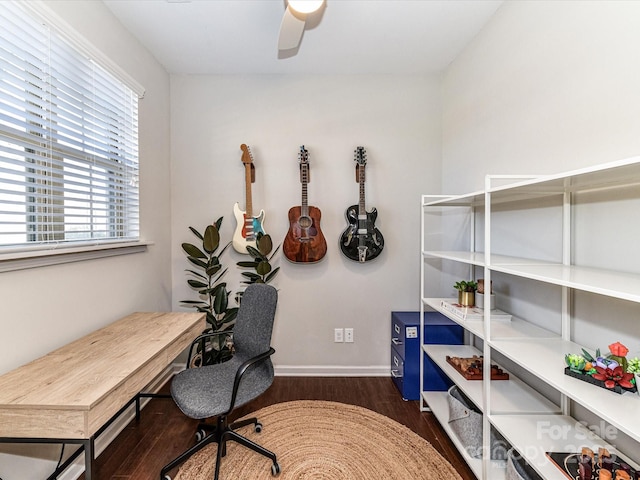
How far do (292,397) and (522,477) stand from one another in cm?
155

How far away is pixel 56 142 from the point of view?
5.00 feet

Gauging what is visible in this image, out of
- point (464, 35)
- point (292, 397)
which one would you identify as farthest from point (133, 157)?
point (464, 35)

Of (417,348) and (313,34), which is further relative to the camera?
(417,348)

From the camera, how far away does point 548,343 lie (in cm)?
145

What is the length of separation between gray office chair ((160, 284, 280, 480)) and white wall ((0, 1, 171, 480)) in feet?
1.99

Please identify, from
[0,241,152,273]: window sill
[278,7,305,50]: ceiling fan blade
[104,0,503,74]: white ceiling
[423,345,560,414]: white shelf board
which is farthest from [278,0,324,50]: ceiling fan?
[423,345,560,414]: white shelf board

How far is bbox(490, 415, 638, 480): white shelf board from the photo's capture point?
1206mm

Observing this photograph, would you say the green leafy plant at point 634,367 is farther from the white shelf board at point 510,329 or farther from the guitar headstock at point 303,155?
the guitar headstock at point 303,155

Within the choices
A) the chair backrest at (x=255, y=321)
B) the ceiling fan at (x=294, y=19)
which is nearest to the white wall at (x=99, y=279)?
the chair backrest at (x=255, y=321)

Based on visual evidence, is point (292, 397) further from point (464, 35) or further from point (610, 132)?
point (464, 35)

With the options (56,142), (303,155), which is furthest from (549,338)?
(56,142)

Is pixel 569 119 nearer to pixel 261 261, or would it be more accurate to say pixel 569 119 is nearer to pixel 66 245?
pixel 261 261

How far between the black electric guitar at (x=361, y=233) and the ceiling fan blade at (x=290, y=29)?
1.01 m

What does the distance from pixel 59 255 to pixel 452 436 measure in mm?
2340
